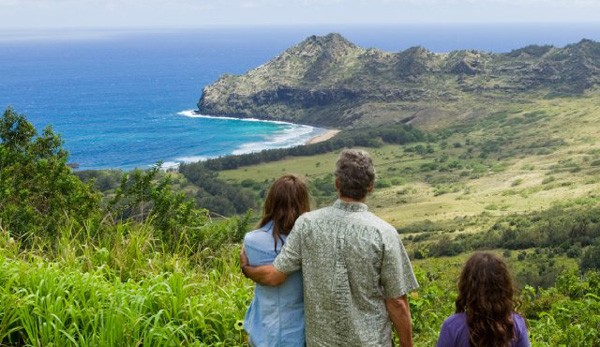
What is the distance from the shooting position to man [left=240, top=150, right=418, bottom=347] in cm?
352

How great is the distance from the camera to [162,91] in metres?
185

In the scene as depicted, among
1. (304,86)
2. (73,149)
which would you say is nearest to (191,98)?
(304,86)

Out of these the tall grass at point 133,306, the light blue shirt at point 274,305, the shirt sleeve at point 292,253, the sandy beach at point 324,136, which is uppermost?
the shirt sleeve at point 292,253

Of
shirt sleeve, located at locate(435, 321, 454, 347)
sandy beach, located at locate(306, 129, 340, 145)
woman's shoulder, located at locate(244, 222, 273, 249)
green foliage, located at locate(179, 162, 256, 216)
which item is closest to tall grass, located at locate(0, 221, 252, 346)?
woman's shoulder, located at locate(244, 222, 273, 249)

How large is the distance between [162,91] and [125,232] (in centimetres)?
18263

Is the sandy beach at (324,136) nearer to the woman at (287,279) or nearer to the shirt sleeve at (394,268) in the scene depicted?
the woman at (287,279)

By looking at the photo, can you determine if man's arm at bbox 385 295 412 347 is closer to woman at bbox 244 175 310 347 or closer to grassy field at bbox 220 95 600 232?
woman at bbox 244 175 310 347

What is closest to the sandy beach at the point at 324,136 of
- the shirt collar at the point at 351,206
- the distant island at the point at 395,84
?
the distant island at the point at 395,84

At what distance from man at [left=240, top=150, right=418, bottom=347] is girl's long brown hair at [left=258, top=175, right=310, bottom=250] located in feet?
0.57

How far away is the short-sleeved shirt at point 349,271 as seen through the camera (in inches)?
138

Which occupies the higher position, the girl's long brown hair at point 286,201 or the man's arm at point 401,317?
the girl's long brown hair at point 286,201

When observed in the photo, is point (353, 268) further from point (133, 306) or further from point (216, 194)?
point (216, 194)

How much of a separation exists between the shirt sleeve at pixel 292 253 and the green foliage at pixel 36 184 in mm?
5409

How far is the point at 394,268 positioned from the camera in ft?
11.5
